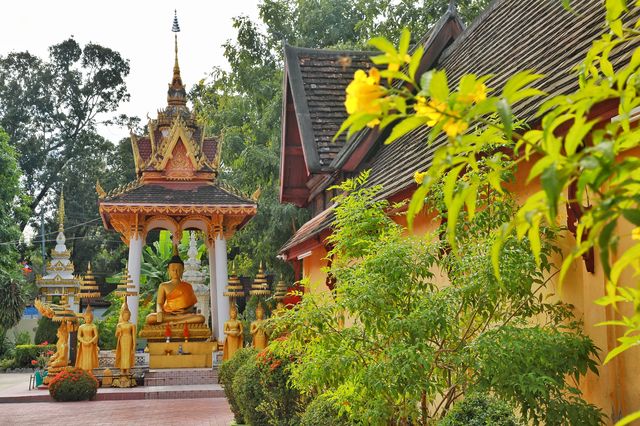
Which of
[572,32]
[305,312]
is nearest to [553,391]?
[305,312]

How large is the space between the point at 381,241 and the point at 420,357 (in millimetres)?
1325

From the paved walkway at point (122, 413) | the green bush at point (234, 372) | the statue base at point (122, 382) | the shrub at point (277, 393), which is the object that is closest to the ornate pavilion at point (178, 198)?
the statue base at point (122, 382)

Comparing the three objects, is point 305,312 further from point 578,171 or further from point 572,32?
point 578,171

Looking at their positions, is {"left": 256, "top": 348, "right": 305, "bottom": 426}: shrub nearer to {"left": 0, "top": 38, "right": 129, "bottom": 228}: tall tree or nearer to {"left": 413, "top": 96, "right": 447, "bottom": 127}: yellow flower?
{"left": 413, "top": 96, "right": 447, "bottom": 127}: yellow flower

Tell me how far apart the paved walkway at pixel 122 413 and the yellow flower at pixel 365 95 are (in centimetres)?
1424

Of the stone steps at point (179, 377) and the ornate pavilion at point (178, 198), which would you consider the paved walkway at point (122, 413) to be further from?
the ornate pavilion at point (178, 198)

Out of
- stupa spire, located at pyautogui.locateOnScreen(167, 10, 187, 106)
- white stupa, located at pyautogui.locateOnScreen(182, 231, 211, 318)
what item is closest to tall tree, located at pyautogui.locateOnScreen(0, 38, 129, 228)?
white stupa, located at pyautogui.locateOnScreen(182, 231, 211, 318)

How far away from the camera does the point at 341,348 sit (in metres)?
6.66

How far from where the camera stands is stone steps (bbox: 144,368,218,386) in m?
23.0

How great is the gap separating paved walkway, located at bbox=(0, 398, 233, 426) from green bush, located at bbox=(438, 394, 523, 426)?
1072 centimetres

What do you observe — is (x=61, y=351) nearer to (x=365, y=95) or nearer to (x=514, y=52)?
(x=514, y=52)

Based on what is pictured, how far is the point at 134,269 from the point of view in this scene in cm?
2425

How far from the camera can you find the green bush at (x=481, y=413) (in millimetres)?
5570

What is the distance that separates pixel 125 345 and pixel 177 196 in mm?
4345
